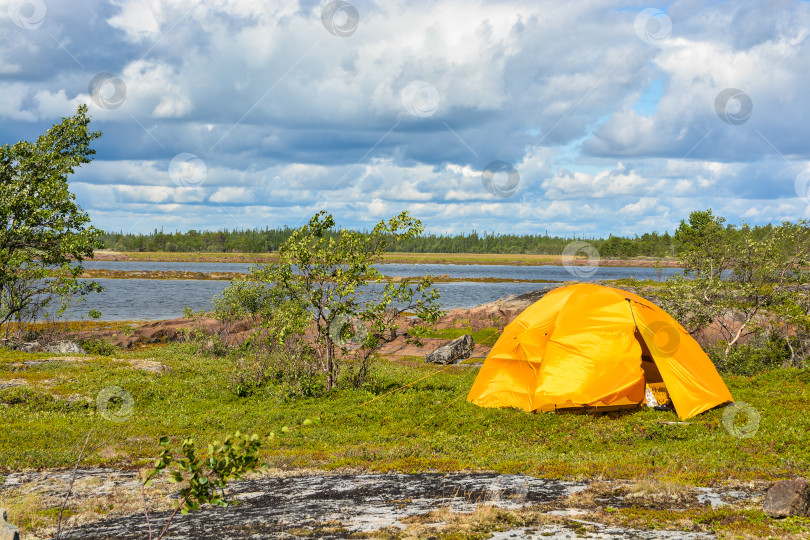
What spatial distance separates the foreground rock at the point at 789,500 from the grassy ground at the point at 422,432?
0.63 feet

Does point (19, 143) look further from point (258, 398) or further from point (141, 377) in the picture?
point (258, 398)

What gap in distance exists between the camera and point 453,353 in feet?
113

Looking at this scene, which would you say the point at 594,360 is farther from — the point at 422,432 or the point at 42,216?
the point at 42,216

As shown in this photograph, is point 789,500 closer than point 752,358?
Yes

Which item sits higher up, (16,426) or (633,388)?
(633,388)

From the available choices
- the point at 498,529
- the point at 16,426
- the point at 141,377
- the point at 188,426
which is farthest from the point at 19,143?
the point at 498,529

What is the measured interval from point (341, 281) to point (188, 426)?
670 centimetres

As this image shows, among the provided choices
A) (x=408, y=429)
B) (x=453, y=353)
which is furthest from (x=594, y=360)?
(x=453, y=353)

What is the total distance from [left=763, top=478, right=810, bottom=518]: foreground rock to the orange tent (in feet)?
27.5

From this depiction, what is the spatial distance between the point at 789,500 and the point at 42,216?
29.2 m

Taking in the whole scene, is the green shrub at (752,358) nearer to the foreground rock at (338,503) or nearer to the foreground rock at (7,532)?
the foreground rock at (338,503)

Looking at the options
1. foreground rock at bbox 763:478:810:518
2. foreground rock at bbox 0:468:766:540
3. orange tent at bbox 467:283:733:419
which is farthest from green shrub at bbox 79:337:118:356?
foreground rock at bbox 763:478:810:518

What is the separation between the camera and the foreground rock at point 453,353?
33.8 meters

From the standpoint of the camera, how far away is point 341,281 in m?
20.7
